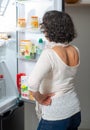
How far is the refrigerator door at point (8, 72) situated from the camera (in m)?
2.28

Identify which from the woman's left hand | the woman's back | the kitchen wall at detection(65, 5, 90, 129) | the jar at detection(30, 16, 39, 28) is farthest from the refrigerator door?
the kitchen wall at detection(65, 5, 90, 129)

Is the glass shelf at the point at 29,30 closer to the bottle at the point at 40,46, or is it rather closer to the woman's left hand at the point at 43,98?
the bottle at the point at 40,46

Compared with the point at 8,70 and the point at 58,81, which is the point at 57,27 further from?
the point at 8,70

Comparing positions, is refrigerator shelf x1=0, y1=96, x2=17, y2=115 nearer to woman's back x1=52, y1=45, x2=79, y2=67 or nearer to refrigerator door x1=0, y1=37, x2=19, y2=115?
refrigerator door x1=0, y1=37, x2=19, y2=115

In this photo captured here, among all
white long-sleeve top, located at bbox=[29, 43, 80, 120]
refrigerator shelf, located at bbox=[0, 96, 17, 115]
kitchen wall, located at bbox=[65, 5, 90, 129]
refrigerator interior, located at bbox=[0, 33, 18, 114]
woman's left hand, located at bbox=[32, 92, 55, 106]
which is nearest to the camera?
white long-sleeve top, located at bbox=[29, 43, 80, 120]

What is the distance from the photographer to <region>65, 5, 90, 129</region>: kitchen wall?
306 centimetres

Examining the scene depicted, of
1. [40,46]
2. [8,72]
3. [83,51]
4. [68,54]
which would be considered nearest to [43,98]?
[68,54]

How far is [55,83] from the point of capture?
163 centimetres

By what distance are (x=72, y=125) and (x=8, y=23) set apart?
1.00 metres

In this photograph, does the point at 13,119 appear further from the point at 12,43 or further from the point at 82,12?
the point at 82,12

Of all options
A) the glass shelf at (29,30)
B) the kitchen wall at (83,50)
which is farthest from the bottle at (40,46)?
the kitchen wall at (83,50)

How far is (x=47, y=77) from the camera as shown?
164 cm

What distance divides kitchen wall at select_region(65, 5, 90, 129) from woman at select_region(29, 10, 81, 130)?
55.3 inches

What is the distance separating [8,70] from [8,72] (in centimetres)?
2
